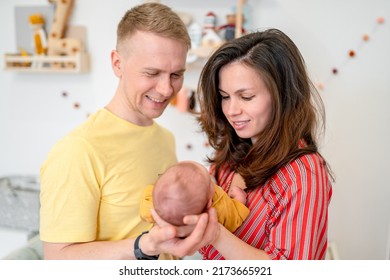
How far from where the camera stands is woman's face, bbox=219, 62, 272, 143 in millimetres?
682

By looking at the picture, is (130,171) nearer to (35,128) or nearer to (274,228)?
(274,228)

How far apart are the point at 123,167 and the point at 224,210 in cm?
23

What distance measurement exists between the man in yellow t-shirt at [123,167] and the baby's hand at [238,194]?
0.14m

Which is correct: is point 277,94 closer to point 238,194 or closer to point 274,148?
point 274,148

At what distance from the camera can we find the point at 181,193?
1.94 feet

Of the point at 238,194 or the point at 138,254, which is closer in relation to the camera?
the point at 138,254


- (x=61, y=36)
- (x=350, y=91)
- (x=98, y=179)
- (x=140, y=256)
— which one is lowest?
(x=140, y=256)

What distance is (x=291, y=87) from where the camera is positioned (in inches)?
27.3

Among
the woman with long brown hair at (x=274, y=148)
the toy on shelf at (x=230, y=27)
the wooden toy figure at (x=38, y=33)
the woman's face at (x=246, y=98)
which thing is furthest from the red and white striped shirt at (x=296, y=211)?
the wooden toy figure at (x=38, y=33)

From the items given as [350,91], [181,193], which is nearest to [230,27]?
[350,91]

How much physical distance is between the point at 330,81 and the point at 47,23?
1168 mm

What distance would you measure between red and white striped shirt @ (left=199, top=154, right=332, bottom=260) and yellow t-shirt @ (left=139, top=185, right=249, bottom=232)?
0.04 m

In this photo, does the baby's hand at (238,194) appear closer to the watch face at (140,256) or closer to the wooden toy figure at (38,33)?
the watch face at (140,256)

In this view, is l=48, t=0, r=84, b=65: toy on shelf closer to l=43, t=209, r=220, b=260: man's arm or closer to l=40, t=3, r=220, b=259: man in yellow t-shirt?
l=40, t=3, r=220, b=259: man in yellow t-shirt
